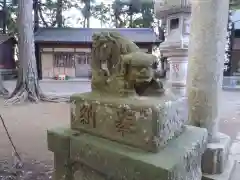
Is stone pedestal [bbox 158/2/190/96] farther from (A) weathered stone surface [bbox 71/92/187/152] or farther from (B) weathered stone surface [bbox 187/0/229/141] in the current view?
(A) weathered stone surface [bbox 71/92/187/152]

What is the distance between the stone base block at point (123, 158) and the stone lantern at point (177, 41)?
2440 mm

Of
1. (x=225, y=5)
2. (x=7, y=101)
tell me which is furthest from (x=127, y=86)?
(x=7, y=101)

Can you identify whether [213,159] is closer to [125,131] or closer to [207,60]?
[207,60]

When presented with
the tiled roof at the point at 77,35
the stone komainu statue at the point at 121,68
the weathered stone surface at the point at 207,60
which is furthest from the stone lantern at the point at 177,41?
the tiled roof at the point at 77,35

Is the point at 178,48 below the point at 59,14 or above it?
below

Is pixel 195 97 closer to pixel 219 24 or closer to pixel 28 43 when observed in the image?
pixel 219 24

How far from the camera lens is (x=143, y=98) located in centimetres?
138

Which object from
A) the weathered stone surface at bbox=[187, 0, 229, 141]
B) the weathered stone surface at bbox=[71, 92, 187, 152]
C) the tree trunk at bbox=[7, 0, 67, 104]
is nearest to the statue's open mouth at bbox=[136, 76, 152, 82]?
the weathered stone surface at bbox=[71, 92, 187, 152]

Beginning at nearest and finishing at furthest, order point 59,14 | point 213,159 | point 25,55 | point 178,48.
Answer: point 213,159 → point 178,48 → point 25,55 → point 59,14

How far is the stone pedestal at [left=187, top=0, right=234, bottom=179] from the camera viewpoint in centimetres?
200

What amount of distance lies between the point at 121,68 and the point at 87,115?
0.38 m

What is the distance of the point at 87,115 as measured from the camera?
5.07 feet

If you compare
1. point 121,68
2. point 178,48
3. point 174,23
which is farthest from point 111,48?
point 174,23

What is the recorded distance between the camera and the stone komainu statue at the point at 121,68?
1395mm
